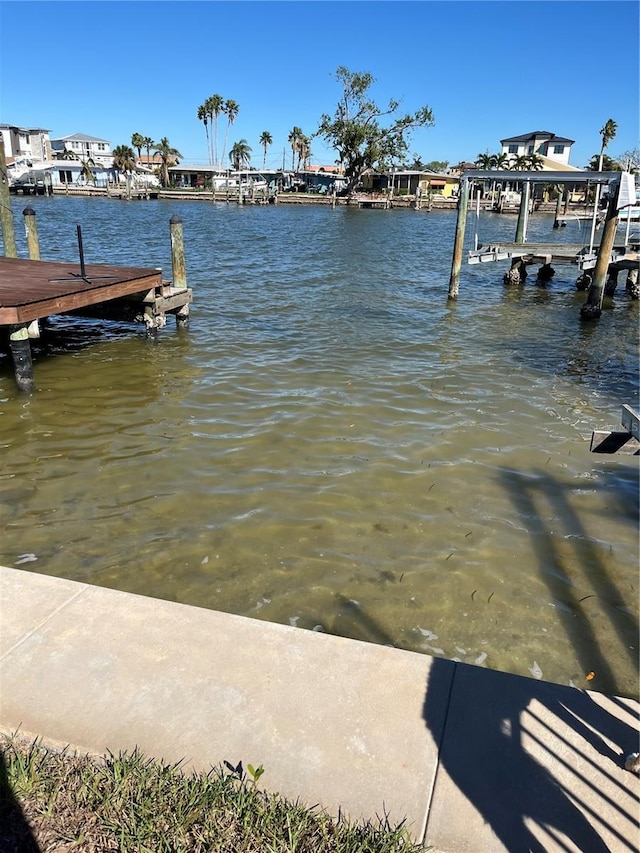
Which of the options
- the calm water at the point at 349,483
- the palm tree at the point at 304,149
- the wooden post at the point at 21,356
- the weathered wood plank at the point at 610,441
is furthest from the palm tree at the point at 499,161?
the weathered wood plank at the point at 610,441

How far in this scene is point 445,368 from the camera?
11.0 meters

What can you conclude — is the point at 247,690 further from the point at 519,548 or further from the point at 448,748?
the point at 519,548

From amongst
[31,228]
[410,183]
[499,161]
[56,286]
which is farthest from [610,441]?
[410,183]

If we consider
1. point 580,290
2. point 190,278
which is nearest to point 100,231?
point 190,278

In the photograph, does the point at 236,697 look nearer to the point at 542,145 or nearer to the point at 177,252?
the point at 177,252

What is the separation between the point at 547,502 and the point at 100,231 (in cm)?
3542

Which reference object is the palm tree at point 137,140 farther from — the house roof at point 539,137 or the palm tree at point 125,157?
the house roof at point 539,137

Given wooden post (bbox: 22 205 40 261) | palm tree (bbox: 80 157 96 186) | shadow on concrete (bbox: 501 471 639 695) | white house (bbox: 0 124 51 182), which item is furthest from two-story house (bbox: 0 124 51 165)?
shadow on concrete (bbox: 501 471 639 695)

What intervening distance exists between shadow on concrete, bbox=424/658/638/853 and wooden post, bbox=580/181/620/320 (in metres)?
14.8

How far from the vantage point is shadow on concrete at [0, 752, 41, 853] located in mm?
2213

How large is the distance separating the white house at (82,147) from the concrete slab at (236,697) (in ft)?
425

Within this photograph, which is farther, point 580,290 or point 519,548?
point 580,290

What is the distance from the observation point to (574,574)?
4.98 m

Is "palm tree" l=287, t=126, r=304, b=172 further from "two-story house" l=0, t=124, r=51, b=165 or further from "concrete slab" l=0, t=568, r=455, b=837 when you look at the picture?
"concrete slab" l=0, t=568, r=455, b=837
